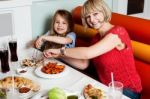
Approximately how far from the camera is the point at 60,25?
81.1 inches

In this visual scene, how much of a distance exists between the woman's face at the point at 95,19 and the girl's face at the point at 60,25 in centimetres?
49

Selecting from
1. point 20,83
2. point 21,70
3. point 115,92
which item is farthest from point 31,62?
point 115,92

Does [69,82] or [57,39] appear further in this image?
[57,39]

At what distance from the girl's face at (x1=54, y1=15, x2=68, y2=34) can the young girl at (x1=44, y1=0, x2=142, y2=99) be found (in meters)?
0.43

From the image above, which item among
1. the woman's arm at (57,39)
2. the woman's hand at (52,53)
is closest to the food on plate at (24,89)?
the woman's hand at (52,53)

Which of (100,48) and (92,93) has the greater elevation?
(100,48)

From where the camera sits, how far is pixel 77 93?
129 cm

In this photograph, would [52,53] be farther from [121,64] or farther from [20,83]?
[121,64]

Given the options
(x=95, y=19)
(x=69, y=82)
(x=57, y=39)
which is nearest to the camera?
(x=69, y=82)

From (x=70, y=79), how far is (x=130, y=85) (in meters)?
0.44

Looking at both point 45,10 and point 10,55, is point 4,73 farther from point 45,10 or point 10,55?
point 45,10

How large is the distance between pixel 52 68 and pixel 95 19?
16.1 inches

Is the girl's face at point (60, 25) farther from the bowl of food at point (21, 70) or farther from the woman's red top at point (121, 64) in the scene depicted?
the bowl of food at point (21, 70)

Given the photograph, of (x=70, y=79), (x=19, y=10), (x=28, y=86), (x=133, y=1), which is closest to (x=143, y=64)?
(x=70, y=79)
